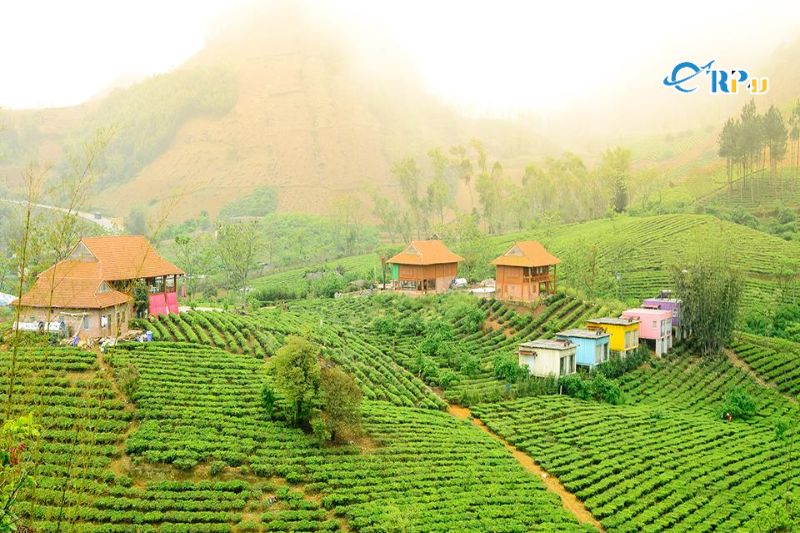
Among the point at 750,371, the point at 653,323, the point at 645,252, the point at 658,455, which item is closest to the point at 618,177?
the point at 645,252

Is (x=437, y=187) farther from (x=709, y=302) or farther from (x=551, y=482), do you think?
(x=551, y=482)

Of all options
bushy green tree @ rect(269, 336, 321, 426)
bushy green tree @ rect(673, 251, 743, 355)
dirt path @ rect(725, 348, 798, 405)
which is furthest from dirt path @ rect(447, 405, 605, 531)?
bushy green tree @ rect(673, 251, 743, 355)

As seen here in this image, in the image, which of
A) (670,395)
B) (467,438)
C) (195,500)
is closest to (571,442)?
(467,438)

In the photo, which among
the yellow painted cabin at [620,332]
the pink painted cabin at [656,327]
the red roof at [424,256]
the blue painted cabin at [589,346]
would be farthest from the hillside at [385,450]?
the red roof at [424,256]

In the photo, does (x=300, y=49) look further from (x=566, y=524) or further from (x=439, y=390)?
(x=566, y=524)

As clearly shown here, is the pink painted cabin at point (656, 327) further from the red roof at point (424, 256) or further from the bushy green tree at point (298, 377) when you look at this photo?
the bushy green tree at point (298, 377)

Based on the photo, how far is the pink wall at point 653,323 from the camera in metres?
45.1

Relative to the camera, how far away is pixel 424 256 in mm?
56906

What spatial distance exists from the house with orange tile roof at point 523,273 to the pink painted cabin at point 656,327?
725 cm

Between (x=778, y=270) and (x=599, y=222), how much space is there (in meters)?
23.2

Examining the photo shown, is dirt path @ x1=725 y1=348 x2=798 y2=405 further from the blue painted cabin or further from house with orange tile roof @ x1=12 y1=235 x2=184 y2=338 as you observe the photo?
house with orange tile roof @ x1=12 y1=235 x2=184 y2=338

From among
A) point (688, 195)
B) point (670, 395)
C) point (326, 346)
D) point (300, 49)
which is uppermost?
point (300, 49)

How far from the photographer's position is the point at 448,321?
160 feet

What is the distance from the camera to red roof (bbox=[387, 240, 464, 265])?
56.6 meters
